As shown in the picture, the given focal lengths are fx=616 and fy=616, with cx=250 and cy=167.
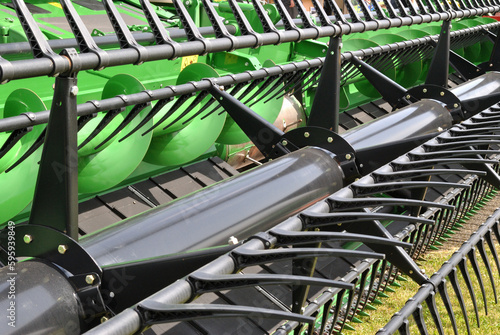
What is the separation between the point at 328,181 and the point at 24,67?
1330 mm

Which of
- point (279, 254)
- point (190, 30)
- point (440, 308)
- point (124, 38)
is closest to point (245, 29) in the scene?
point (190, 30)

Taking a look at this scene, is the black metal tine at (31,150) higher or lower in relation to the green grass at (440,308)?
higher

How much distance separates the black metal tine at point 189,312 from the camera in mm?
1163

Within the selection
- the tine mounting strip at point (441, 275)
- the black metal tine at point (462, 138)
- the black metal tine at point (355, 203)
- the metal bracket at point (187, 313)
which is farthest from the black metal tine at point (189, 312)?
the black metal tine at point (462, 138)

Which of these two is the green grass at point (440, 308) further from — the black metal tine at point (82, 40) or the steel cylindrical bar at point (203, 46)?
the black metal tine at point (82, 40)

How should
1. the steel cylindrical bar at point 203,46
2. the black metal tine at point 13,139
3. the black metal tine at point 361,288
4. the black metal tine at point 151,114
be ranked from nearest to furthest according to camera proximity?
the steel cylindrical bar at point 203,46, the black metal tine at point 13,139, the black metal tine at point 361,288, the black metal tine at point 151,114

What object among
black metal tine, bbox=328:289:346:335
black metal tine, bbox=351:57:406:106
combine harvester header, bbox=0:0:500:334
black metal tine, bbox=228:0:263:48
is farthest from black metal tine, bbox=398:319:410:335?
black metal tine, bbox=351:57:406:106

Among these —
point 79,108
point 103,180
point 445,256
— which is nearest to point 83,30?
point 79,108

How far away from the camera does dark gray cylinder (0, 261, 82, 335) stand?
131 centimetres

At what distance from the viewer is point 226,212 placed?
1912 millimetres

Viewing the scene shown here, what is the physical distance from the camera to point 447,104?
3.36 meters

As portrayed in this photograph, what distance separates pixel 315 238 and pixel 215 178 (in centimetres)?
204

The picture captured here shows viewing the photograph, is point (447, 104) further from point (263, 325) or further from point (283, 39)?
point (263, 325)

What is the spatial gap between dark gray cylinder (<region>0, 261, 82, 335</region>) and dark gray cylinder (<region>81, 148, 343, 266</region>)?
0.56ft
